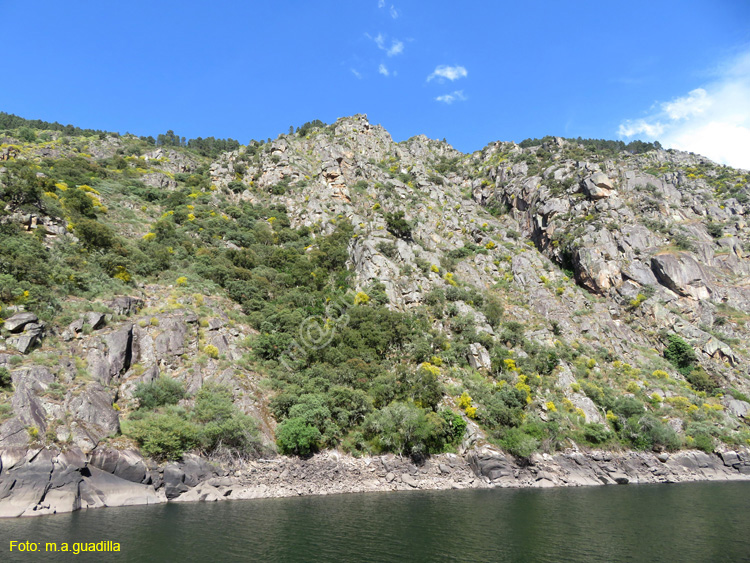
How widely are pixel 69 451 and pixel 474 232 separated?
77532 millimetres

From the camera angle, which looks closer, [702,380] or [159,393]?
[159,393]

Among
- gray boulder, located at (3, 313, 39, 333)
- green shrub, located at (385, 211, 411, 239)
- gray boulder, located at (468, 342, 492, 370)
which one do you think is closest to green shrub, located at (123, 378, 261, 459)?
gray boulder, located at (3, 313, 39, 333)

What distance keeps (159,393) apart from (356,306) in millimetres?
28723

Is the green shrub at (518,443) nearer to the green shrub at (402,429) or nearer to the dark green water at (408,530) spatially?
the green shrub at (402,429)

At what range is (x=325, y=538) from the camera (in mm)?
21266

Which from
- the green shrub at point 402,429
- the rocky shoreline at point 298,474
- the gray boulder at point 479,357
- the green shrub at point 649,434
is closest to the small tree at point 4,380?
the rocky shoreline at point 298,474

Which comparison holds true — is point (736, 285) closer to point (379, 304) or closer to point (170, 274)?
point (379, 304)

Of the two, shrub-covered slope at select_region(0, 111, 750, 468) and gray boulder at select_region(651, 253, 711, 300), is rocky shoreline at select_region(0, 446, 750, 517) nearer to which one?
shrub-covered slope at select_region(0, 111, 750, 468)

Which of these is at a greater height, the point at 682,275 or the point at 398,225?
the point at 398,225

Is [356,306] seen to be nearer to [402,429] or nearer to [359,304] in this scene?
[359,304]

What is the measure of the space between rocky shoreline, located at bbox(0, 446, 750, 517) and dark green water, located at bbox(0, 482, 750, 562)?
207 cm

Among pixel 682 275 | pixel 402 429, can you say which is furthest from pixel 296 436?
pixel 682 275

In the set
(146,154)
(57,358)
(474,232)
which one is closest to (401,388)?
(57,358)

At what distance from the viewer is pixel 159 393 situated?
36375mm
